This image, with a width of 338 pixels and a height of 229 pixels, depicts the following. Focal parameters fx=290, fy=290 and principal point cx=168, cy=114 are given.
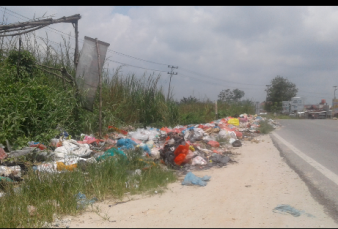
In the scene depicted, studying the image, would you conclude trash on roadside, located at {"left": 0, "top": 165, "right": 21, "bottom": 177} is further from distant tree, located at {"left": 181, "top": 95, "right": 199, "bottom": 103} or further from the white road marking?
distant tree, located at {"left": 181, "top": 95, "right": 199, "bottom": 103}

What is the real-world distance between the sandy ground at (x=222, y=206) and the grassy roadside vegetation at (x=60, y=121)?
374 millimetres

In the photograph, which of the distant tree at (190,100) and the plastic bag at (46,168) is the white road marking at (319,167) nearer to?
the plastic bag at (46,168)

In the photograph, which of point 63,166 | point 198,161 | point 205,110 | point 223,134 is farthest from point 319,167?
point 205,110

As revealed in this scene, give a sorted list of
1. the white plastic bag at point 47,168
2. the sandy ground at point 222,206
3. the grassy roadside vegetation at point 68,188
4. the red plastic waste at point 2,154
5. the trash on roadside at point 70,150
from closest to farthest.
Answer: the sandy ground at point 222,206 < the grassy roadside vegetation at point 68,188 < the white plastic bag at point 47,168 < the red plastic waste at point 2,154 < the trash on roadside at point 70,150

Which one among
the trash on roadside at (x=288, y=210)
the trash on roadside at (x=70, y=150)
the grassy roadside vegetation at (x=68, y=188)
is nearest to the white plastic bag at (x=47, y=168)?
the grassy roadside vegetation at (x=68, y=188)

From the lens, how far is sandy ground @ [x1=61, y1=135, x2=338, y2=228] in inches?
140

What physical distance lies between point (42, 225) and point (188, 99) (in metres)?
17.4

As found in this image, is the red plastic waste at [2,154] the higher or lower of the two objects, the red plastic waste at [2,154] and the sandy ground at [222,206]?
the higher

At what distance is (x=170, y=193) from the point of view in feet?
15.2

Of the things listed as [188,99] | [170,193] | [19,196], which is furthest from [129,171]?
[188,99]

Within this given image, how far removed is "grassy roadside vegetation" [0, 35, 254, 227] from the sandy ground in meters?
0.37

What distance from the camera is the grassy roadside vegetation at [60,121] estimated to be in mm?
4019

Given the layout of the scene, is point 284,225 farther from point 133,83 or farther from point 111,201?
point 133,83

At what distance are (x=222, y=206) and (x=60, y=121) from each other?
519 centimetres
